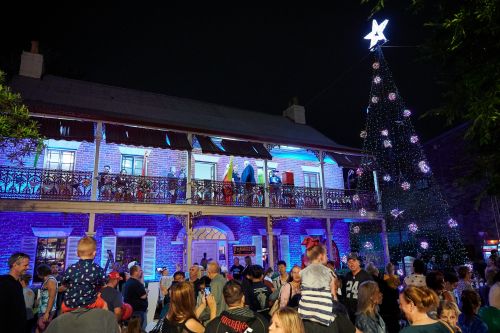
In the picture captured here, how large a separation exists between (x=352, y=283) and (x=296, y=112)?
1727cm

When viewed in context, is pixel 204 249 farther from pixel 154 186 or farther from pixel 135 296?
pixel 135 296

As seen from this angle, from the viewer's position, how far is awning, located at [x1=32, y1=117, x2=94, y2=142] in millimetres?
10344

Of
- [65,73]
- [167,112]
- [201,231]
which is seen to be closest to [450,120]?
[201,231]

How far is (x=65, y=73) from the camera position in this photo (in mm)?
30047

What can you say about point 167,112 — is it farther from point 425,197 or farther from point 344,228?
point 425,197

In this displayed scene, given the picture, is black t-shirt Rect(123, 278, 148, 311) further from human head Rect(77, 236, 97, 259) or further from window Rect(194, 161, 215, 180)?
window Rect(194, 161, 215, 180)

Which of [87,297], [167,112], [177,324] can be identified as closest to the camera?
[87,297]

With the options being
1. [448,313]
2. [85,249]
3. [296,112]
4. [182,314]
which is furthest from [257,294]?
[296,112]

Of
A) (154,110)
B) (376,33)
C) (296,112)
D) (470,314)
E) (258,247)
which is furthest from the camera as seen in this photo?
(296,112)

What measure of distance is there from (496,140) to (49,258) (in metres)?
13.6

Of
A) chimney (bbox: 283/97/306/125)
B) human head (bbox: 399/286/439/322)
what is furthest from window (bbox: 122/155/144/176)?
human head (bbox: 399/286/439/322)

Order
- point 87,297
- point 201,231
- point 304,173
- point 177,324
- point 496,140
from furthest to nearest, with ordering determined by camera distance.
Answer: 1. point 304,173
2. point 201,231
3. point 496,140
4. point 177,324
5. point 87,297

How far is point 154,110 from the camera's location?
52.1 feet

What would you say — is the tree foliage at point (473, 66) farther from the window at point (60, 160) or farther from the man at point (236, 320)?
the window at point (60, 160)
